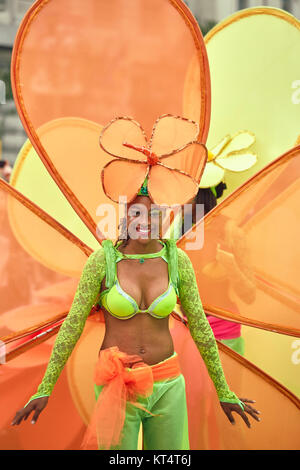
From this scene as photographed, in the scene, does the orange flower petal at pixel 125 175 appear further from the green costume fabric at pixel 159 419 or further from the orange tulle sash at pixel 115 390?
the green costume fabric at pixel 159 419

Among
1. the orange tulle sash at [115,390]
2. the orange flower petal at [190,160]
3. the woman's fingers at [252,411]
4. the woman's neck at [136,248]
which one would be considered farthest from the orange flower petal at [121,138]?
the woman's fingers at [252,411]

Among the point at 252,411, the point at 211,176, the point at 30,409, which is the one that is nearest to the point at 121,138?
the point at 211,176

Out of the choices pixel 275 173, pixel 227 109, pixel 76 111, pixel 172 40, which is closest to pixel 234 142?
pixel 227 109

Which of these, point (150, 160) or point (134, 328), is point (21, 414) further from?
point (150, 160)

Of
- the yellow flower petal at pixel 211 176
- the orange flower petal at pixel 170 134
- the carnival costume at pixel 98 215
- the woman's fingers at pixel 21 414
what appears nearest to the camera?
the woman's fingers at pixel 21 414

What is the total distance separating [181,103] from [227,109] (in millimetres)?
500

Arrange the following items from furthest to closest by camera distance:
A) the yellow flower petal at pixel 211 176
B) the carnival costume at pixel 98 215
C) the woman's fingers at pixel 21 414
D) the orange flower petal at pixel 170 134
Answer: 1. the yellow flower petal at pixel 211 176
2. the carnival costume at pixel 98 215
3. the orange flower petal at pixel 170 134
4. the woman's fingers at pixel 21 414

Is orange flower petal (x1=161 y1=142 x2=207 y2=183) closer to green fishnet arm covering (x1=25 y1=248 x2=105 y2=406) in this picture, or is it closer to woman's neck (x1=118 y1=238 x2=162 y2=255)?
woman's neck (x1=118 y1=238 x2=162 y2=255)

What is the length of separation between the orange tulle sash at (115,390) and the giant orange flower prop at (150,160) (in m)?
0.51

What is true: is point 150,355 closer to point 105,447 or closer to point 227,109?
point 105,447

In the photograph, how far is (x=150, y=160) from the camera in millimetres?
1790

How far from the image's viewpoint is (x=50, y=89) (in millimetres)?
1983

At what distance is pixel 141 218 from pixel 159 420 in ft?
2.16

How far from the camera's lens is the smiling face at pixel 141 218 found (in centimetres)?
179
